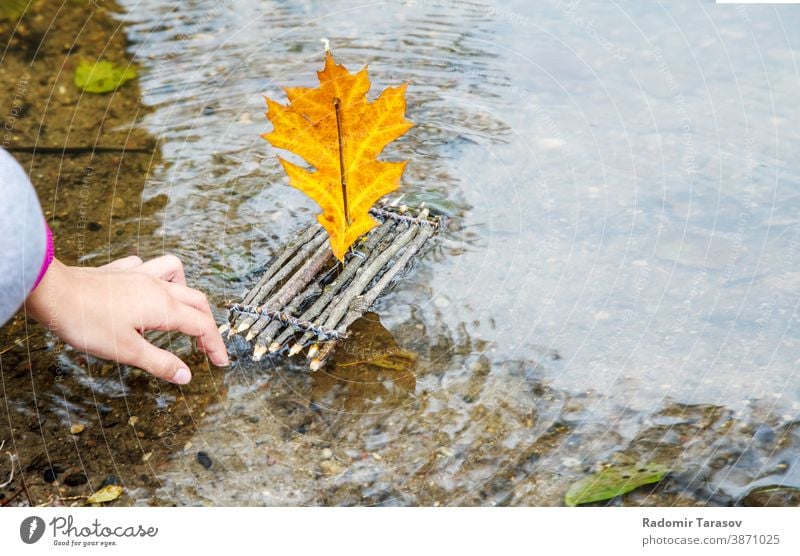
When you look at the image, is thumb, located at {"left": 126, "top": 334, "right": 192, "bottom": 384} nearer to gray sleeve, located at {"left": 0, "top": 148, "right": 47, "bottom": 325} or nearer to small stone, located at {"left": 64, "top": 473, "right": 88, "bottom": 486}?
small stone, located at {"left": 64, "top": 473, "right": 88, "bottom": 486}

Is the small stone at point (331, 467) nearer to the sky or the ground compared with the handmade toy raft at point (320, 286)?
nearer to the ground

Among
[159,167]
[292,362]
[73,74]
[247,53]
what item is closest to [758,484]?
[292,362]

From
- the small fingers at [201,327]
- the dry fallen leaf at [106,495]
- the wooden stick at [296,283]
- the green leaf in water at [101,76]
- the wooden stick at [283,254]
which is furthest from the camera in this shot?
the green leaf in water at [101,76]

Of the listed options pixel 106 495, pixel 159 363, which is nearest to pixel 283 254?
pixel 159 363

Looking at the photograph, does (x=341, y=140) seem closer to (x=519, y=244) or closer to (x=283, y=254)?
(x=283, y=254)

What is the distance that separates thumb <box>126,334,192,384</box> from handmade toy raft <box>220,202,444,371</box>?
0.27 meters

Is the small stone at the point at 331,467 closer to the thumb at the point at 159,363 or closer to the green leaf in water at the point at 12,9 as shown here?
the thumb at the point at 159,363

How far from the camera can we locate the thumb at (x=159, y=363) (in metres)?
2.64

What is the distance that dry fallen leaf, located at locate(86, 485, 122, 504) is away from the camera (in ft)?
A: 8.61

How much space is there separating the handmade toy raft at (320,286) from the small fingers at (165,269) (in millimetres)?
222

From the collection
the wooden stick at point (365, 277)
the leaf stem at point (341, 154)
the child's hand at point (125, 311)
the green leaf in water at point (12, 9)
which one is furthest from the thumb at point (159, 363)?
the green leaf in water at point (12, 9)

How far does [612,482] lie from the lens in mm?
2568

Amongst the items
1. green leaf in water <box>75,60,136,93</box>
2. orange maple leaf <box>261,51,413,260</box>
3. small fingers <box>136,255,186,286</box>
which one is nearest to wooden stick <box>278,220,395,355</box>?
orange maple leaf <box>261,51,413,260</box>

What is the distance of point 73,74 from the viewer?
15.3 feet
